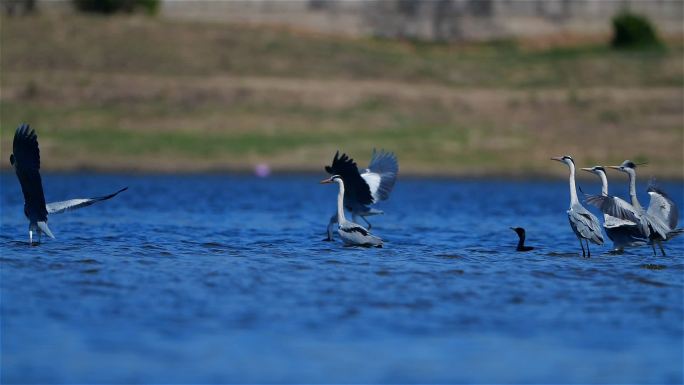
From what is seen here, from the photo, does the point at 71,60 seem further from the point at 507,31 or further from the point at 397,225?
the point at 397,225

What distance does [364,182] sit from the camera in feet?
61.3

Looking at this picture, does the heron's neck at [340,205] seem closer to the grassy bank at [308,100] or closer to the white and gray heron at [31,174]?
the white and gray heron at [31,174]

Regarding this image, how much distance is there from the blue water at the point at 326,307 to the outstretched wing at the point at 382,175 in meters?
0.78

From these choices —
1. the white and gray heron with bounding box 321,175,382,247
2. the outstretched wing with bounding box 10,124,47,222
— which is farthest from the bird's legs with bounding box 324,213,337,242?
the outstretched wing with bounding box 10,124,47,222

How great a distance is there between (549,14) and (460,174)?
81.5 ft

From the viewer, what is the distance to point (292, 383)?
8.98 m

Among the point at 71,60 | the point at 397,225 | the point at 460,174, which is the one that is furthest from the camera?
the point at 71,60

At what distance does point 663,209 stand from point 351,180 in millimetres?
4609

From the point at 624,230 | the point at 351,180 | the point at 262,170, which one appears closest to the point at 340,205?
the point at 351,180

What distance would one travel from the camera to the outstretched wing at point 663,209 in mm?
16922

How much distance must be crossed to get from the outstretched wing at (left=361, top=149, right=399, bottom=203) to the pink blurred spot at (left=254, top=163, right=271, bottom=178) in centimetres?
1610

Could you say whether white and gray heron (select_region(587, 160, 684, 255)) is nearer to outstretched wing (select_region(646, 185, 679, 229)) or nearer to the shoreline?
outstretched wing (select_region(646, 185, 679, 229))

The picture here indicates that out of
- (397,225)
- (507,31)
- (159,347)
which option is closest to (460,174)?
(397,225)

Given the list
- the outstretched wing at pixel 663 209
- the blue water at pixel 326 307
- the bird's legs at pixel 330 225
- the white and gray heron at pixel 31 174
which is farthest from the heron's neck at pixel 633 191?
the white and gray heron at pixel 31 174
